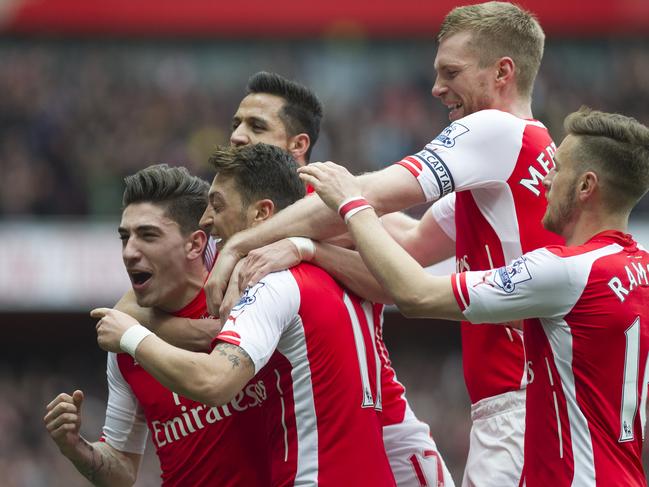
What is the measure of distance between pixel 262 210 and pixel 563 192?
4.57 feet

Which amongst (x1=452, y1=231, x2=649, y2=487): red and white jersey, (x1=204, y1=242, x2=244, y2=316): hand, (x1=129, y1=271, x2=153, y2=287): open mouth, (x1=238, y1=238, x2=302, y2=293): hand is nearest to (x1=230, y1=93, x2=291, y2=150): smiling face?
(x1=129, y1=271, x2=153, y2=287): open mouth

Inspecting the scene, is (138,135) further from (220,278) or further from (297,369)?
(297,369)

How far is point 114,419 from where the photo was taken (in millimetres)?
6309

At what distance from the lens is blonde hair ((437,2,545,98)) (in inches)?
228

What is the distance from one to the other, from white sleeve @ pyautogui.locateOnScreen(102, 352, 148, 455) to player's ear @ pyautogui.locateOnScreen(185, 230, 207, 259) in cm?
67

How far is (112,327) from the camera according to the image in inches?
203

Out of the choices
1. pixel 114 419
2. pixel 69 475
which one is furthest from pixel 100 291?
pixel 114 419

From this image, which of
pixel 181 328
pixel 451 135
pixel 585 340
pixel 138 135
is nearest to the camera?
pixel 585 340

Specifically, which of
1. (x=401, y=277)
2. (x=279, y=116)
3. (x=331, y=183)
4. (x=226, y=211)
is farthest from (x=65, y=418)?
(x=279, y=116)

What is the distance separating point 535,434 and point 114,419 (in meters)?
2.38

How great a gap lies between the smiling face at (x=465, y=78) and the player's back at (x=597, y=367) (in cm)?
118

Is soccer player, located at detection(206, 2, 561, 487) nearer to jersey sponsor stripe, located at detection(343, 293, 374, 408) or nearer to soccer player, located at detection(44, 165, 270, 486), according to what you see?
jersey sponsor stripe, located at detection(343, 293, 374, 408)

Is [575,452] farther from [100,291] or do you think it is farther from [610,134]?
[100,291]

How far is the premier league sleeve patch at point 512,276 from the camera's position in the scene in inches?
189
